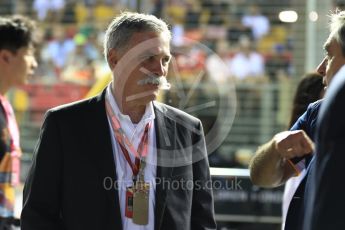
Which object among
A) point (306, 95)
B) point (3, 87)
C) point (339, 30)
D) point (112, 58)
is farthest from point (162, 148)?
point (3, 87)

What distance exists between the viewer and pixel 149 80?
2785mm

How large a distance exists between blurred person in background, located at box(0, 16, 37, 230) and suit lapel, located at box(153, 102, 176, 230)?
114 centimetres

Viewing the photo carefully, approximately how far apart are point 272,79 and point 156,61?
8382mm

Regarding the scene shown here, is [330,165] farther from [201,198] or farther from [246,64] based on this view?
[246,64]

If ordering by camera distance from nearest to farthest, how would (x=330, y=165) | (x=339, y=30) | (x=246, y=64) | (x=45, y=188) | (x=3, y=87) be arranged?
(x=330, y=165)
(x=339, y=30)
(x=45, y=188)
(x=3, y=87)
(x=246, y=64)

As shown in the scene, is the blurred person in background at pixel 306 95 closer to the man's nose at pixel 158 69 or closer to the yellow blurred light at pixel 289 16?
the man's nose at pixel 158 69

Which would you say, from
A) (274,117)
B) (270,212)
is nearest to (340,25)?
(270,212)

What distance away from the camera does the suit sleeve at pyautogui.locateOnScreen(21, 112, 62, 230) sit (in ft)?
8.71

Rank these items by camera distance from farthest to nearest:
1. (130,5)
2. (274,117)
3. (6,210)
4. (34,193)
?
(274,117)
(130,5)
(6,210)
(34,193)

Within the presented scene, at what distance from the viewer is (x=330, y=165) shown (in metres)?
1.81

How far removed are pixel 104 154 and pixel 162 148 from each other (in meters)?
0.25

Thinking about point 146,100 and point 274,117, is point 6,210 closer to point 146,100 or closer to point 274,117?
point 146,100

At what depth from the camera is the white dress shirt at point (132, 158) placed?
106 inches

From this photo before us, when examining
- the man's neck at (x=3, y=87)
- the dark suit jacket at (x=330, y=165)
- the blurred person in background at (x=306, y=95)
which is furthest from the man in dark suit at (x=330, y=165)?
the man's neck at (x=3, y=87)
